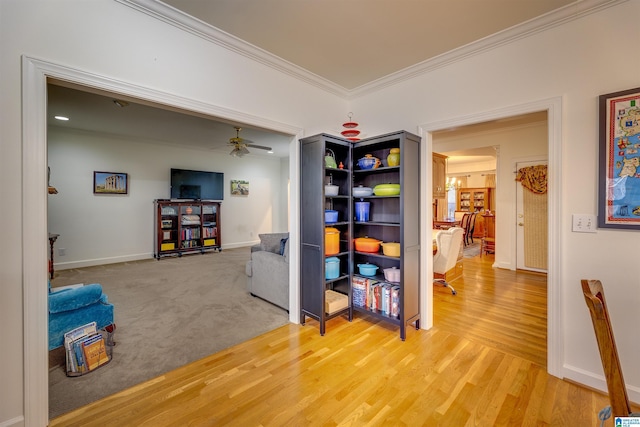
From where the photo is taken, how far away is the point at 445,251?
158 inches

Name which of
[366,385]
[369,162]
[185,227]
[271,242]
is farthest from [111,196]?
[366,385]

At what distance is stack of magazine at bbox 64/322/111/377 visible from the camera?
212 centimetres

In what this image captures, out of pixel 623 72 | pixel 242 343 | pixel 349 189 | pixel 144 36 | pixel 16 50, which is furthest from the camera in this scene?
pixel 349 189

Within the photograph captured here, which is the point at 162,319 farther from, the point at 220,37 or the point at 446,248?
the point at 446,248

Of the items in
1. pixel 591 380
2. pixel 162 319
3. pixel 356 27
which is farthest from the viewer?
pixel 162 319

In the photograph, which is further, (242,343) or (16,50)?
(242,343)

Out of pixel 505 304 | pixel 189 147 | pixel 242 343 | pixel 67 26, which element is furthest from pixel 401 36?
pixel 189 147

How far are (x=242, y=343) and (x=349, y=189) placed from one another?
6.28ft

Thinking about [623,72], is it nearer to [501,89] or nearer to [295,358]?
[501,89]

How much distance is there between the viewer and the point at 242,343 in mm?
2621

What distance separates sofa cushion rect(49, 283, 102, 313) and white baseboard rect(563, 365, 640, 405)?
3.86m

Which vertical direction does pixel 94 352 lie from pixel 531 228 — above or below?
below

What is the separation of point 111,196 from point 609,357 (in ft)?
24.6

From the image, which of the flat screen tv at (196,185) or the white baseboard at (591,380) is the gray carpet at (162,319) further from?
the white baseboard at (591,380)
